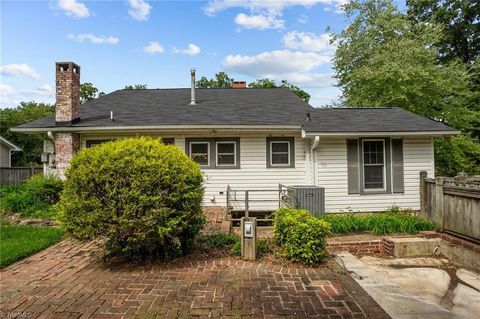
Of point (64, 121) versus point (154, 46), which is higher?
point (154, 46)

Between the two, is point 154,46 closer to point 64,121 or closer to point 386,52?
point 64,121

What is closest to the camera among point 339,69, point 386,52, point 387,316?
point 387,316

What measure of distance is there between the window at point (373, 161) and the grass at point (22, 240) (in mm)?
8443

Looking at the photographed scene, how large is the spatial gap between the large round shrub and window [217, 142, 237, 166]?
4.71m

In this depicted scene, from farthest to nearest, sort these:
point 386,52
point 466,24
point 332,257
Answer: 1. point 466,24
2. point 386,52
3. point 332,257

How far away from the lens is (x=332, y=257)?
18.4ft

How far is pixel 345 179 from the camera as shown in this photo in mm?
9156

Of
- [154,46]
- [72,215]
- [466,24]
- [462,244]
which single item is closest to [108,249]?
[72,215]

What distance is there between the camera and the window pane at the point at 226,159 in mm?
9688

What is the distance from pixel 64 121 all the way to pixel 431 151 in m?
11.4

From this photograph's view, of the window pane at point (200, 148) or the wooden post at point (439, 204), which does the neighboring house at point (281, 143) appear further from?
the wooden post at point (439, 204)

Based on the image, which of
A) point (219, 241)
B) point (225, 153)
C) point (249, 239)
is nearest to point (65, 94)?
point (225, 153)

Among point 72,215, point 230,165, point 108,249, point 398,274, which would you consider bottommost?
point 398,274

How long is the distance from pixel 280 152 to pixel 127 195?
603 cm
